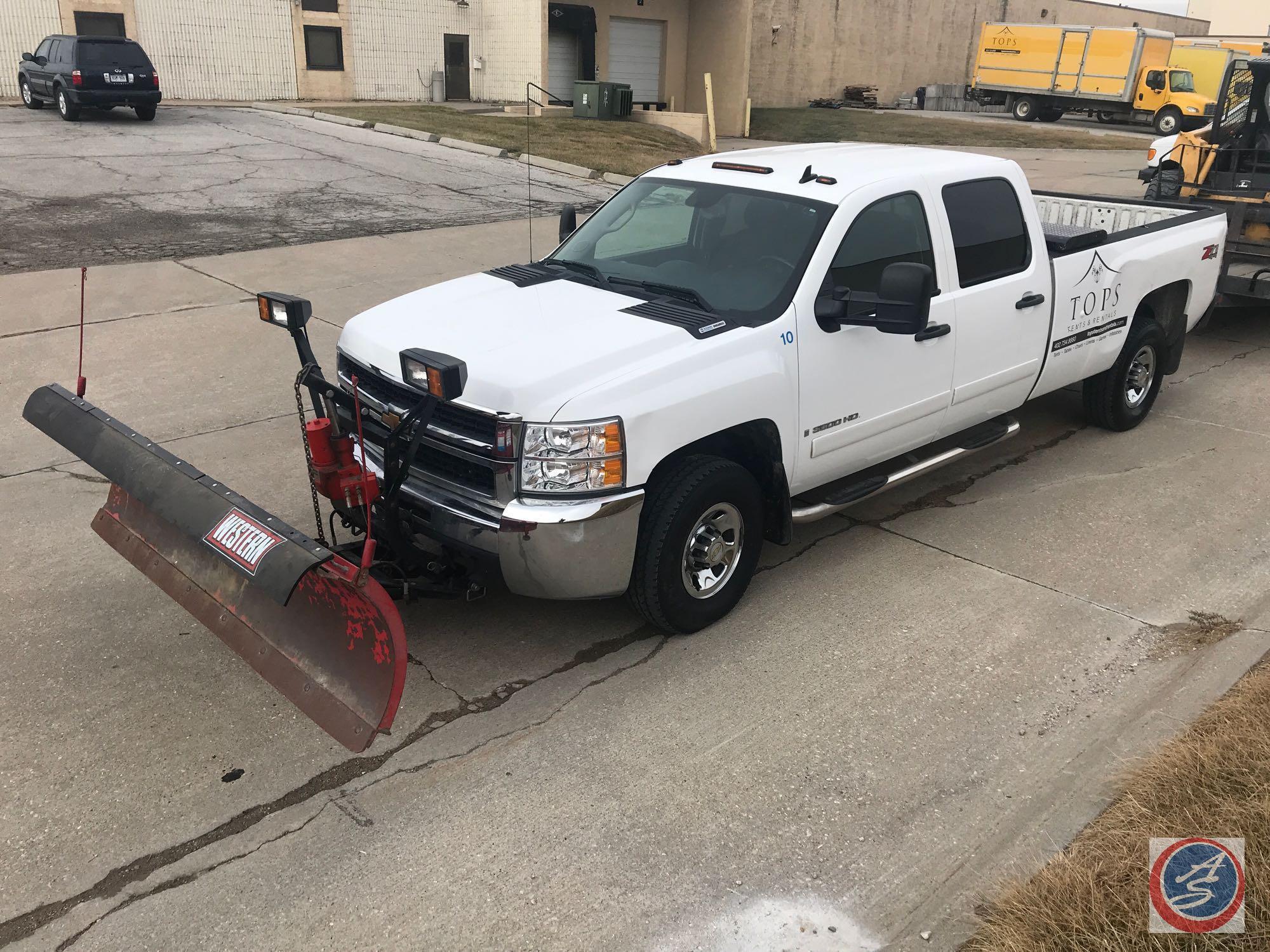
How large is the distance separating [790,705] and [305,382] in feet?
7.95

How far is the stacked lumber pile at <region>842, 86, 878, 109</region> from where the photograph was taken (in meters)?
41.6

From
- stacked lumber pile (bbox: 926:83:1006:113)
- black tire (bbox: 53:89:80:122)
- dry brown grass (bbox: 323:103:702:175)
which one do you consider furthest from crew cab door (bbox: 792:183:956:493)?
stacked lumber pile (bbox: 926:83:1006:113)

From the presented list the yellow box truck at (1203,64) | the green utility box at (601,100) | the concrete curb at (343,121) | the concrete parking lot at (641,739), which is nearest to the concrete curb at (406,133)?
the concrete curb at (343,121)

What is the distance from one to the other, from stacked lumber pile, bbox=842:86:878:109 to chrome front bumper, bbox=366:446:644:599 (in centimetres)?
4090

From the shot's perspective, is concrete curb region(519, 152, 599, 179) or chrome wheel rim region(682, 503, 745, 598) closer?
chrome wheel rim region(682, 503, 745, 598)

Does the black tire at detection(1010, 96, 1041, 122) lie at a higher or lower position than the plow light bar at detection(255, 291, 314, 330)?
higher

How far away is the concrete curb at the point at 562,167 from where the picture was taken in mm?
18688

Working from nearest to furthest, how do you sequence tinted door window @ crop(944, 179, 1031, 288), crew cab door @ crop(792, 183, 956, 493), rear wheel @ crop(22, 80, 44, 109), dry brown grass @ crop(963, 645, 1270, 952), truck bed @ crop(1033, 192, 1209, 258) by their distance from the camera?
1. dry brown grass @ crop(963, 645, 1270, 952)
2. crew cab door @ crop(792, 183, 956, 493)
3. tinted door window @ crop(944, 179, 1031, 288)
4. truck bed @ crop(1033, 192, 1209, 258)
5. rear wheel @ crop(22, 80, 44, 109)

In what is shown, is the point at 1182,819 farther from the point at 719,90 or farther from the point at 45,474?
the point at 719,90

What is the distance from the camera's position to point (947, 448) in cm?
607

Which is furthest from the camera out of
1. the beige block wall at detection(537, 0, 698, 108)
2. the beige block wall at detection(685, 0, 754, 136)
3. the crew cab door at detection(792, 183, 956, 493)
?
the beige block wall at detection(685, 0, 754, 136)

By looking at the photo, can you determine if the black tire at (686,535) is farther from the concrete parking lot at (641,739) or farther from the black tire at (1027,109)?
the black tire at (1027,109)

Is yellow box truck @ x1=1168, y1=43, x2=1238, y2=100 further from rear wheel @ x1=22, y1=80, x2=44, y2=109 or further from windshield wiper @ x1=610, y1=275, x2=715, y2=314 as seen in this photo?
windshield wiper @ x1=610, y1=275, x2=715, y2=314

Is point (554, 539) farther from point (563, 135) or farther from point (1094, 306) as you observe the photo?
point (563, 135)
